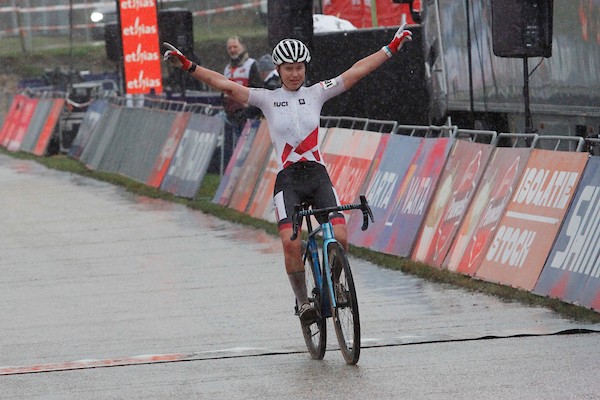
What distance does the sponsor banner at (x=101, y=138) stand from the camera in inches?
1093

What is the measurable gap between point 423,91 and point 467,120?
4147 mm

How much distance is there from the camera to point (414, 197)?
47.9ft

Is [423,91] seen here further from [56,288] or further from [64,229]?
[56,288]

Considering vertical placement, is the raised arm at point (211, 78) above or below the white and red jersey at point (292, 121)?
above

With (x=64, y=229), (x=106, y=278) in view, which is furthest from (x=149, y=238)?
(x=106, y=278)

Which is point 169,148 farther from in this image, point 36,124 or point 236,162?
point 36,124

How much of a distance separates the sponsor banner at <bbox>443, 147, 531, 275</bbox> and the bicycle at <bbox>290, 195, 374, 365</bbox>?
313cm

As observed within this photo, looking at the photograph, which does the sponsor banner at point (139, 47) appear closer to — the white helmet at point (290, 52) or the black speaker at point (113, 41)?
the black speaker at point (113, 41)

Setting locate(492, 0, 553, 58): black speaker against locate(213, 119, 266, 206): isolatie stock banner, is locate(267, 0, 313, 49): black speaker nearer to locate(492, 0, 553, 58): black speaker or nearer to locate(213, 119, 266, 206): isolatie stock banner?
locate(213, 119, 266, 206): isolatie stock banner

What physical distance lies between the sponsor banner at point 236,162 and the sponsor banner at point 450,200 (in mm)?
6376

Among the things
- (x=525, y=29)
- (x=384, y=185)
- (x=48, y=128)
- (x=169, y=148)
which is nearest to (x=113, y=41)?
(x=48, y=128)

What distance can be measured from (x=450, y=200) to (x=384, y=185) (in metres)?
1.72

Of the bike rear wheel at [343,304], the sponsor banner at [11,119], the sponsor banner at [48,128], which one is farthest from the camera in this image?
the sponsor banner at [11,119]

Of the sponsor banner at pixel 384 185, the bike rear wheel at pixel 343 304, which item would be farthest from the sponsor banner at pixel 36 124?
the bike rear wheel at pixel 343 304
